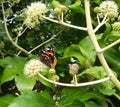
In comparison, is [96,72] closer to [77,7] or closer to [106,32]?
[106,32]

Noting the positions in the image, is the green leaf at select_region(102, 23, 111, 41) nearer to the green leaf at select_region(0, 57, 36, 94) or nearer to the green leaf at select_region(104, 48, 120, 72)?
the green leaf at select_region(104, 48, 120, 72)

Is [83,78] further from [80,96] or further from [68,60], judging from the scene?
[80,96]

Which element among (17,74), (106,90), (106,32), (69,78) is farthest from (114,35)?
(17,74)

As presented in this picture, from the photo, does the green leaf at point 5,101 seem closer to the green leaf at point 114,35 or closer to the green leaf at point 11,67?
the green leaf at point 11,67

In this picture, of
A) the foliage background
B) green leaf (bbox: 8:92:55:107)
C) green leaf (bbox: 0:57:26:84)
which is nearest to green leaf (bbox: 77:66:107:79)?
the foliage background

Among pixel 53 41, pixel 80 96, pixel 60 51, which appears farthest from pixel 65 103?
pixel 53 41

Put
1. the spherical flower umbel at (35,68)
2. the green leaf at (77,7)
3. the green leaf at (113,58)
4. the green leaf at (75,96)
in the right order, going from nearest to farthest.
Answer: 1. the spherical flower umbel at (35,68)
2. the green leaf at (75,96)
3. the green leaf at (113,58)
4. the green leaf at (77,7)

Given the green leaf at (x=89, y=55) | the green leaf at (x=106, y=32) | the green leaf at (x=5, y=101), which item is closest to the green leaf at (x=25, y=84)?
the green leaf at (x=5, y=101)

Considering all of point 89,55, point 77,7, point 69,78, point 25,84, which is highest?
point 77,7
